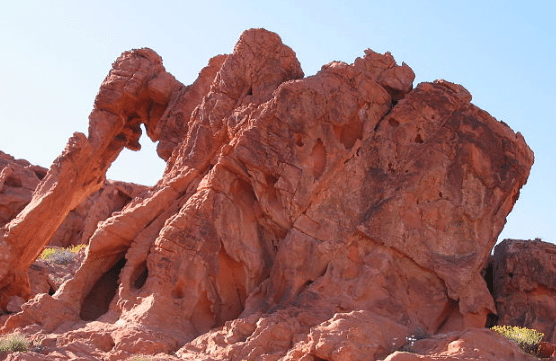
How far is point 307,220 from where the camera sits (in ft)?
54.9

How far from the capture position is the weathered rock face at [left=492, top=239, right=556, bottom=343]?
18000mm

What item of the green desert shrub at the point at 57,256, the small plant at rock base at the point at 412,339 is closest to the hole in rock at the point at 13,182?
the green desert shrub at the point at 57,256

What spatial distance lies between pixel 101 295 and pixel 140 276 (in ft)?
4.68

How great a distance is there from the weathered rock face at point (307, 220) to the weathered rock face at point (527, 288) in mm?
1747

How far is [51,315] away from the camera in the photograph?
16266mm

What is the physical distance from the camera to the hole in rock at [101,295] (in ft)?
57.6

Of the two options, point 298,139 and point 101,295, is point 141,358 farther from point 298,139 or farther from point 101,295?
point 298,139

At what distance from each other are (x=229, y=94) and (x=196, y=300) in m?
6.09

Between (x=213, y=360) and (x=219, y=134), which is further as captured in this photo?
(x=219, y=134)

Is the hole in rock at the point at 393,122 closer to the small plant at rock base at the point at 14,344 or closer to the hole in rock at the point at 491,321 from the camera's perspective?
the hole in rock at the point at 491,321

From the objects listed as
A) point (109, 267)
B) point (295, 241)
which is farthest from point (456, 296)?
point (109, 267)

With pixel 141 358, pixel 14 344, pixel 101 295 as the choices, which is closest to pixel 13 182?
pixel 101 295

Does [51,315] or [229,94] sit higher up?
[229,94]

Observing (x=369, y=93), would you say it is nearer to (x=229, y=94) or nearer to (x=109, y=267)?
(x=229, y=94)
